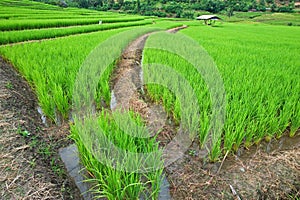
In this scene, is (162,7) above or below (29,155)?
above

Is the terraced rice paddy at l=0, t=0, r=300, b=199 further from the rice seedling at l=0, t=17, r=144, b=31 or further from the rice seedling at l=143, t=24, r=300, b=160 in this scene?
the rice seedling at l=0, t=17, r=144, b=31

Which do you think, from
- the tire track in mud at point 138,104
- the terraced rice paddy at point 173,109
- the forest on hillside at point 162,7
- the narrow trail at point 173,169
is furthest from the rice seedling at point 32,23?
the forest on hillside at point 162,7

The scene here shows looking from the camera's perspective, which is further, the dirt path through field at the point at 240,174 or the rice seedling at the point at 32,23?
the rice seedling at the point at 32,23

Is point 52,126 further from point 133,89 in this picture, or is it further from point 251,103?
point 251,103

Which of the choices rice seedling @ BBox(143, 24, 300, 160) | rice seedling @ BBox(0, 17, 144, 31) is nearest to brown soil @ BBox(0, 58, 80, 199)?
rice seedling @ BBox(143, 24, 300, 160)

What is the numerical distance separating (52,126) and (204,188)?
1.87 metres

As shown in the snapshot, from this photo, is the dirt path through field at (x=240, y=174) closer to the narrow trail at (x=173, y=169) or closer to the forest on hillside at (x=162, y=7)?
the narrow trail at (x=173, y=169)

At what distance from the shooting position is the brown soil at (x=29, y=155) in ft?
4.50

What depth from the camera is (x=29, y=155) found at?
1683 millimetres

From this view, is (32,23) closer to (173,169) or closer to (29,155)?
(29,155)

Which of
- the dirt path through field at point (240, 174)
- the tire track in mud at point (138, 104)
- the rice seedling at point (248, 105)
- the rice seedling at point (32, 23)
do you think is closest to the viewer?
the dirt path through field at point (240, 174)

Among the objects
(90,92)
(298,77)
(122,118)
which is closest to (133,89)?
(90,92)

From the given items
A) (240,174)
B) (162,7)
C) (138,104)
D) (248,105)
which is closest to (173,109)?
(138,104)

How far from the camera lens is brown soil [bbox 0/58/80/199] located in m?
1.37
